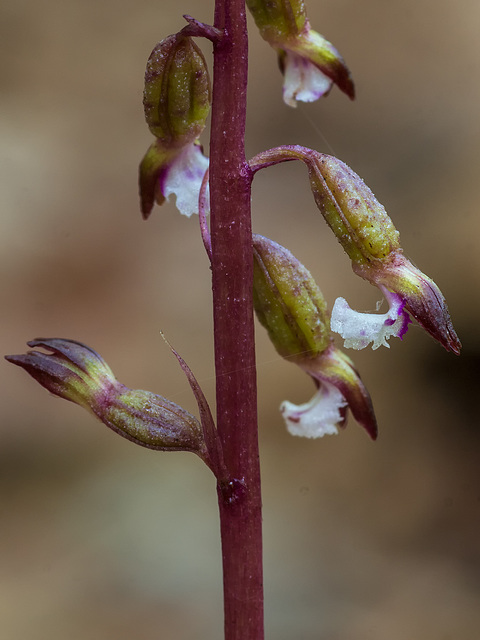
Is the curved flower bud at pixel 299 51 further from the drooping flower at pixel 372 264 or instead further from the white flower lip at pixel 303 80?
the drooping flower at pixel 372 264

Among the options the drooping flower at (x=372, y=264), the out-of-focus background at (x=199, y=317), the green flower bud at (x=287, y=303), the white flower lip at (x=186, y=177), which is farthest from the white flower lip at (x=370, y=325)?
the out-of-focus background at (x=199, y=317)

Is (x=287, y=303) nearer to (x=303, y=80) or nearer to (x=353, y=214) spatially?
(x=353, y=214)

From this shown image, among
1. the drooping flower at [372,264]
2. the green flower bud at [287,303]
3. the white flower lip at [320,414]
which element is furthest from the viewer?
the white flower lip at [320,414]

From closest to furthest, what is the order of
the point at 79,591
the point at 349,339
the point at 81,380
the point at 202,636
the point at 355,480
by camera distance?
the point at 349,339 → the point at 81,380 → the point at 202,636 → the point at 79,591 → the point at 355,480

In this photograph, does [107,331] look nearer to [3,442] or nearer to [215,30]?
[3,442]

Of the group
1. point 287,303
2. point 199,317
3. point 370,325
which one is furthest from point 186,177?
point 199,317

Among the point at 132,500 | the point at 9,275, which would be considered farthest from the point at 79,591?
the point at 9,275
